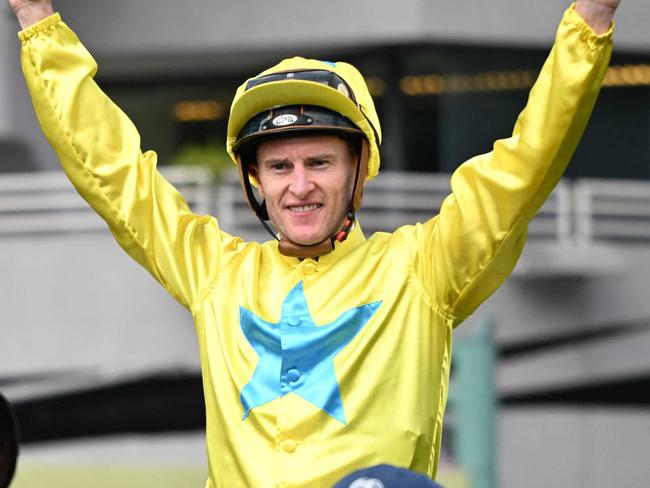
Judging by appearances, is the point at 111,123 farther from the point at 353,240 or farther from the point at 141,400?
the point at 141,400

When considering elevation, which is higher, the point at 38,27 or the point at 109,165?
the point at 38,27

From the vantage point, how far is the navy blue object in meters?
1.77

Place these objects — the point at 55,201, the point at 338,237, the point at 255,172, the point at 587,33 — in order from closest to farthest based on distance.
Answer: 1. the point at 587,33
2. the point at 338,237
3. the point at 255,172
4. the point at 55,201

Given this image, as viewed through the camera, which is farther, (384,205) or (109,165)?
(384,205)

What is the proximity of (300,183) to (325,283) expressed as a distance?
0.21 m

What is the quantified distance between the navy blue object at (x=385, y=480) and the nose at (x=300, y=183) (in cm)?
105

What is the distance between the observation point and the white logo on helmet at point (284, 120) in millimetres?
2820

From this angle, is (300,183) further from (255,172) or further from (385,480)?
(385,480)

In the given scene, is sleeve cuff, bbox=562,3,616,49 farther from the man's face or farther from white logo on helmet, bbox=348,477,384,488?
white logo on helmet, bbox=348,477,384,488

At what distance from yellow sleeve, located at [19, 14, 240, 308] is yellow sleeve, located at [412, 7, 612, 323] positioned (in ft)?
1.66

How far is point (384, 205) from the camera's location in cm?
1157

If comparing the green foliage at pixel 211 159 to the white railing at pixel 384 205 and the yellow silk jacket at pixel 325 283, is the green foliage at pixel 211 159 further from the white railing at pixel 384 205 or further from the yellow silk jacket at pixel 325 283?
the yellow silk jacket at pixel 325 283

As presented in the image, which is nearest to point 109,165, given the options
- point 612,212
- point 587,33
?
point 587,33

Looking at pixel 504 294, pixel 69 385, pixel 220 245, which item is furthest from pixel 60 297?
pixel 220 245
